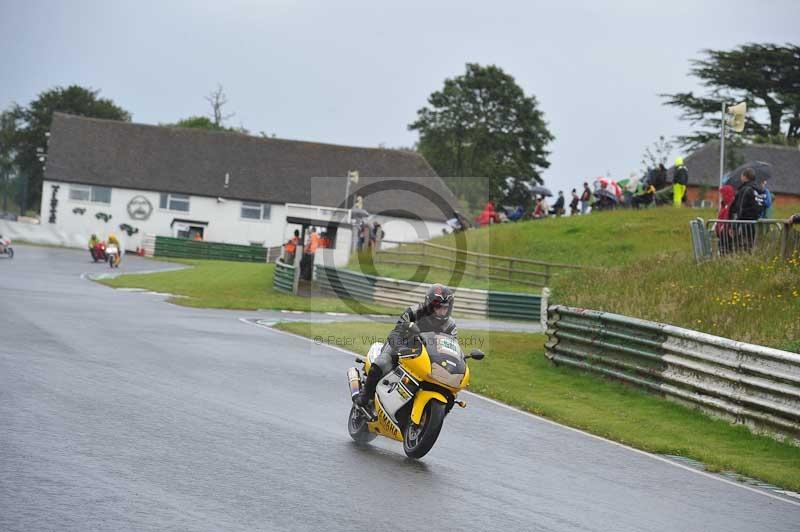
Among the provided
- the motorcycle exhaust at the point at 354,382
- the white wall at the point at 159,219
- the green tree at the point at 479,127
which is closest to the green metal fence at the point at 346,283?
the motorcycle exhaust at the point at 354,382

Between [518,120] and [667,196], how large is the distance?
41332 mm

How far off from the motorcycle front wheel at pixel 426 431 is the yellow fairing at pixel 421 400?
1.5 inches

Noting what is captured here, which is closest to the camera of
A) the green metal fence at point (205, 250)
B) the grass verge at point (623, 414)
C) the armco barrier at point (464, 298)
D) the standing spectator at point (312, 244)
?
the grass verge at point (623, 414)

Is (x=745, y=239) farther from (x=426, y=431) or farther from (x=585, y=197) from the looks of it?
(x=585, y=197)

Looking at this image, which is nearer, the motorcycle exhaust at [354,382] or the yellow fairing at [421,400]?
the yellow fairing at [421,400]

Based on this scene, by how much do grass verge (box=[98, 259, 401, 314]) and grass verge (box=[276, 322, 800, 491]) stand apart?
414 inches

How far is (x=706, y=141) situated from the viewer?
7269 cm

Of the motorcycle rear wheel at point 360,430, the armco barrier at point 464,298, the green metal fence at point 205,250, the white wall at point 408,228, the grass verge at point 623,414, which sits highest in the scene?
the white wall at point 408,228

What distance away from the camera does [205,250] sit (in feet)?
225

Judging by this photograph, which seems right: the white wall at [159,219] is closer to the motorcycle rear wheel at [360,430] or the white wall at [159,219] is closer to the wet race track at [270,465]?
the wet race track at [270,465]

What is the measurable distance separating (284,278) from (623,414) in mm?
25130

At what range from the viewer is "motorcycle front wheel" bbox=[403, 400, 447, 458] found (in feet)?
33.5

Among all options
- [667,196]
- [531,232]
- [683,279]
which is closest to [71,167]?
[531,232]

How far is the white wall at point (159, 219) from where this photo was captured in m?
77.1
